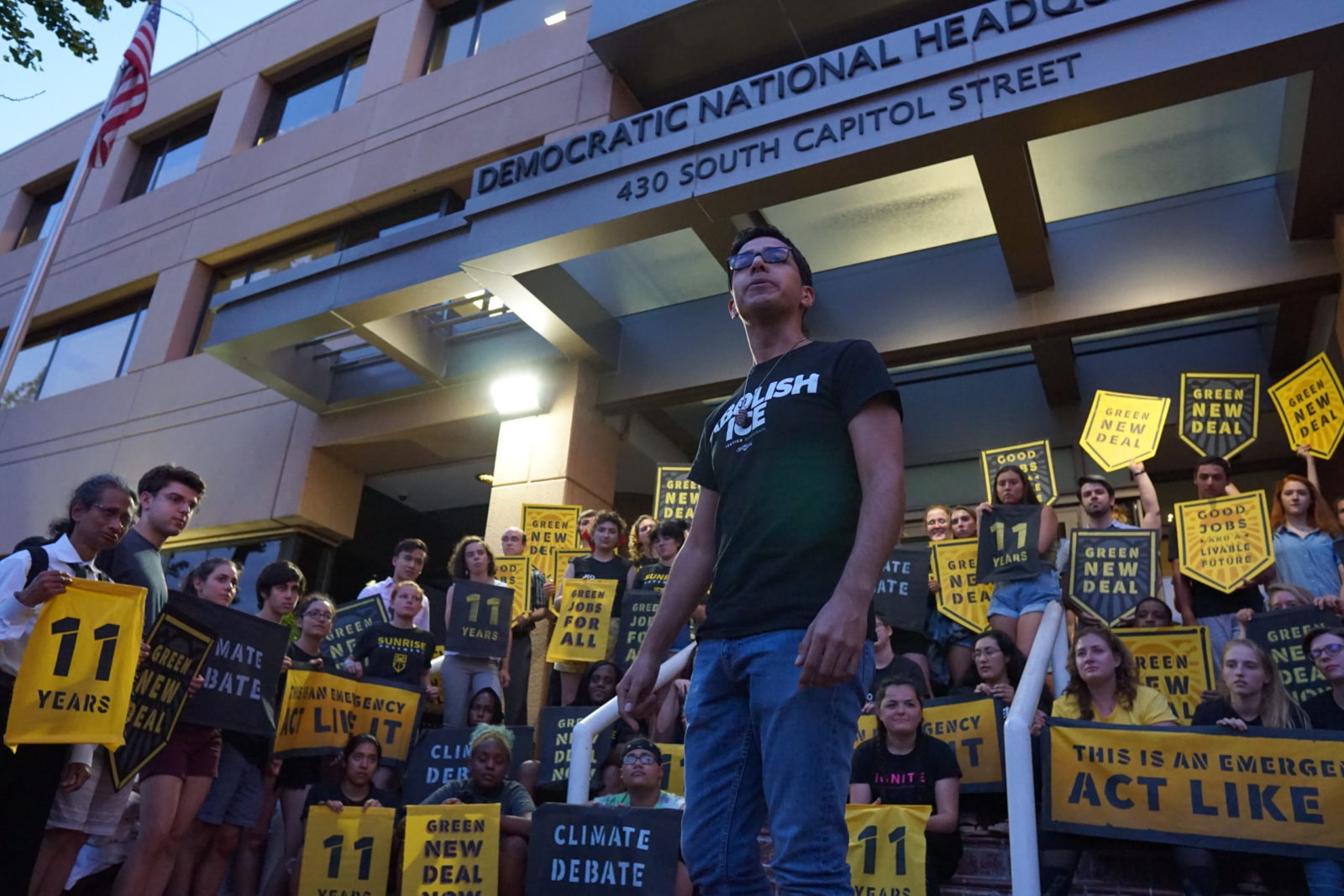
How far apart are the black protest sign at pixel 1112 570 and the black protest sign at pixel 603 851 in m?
3.73

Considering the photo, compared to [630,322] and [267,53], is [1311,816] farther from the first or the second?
[267,53]

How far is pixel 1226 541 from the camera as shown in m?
6.88

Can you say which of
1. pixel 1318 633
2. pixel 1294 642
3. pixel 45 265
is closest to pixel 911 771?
pixel 1318 633

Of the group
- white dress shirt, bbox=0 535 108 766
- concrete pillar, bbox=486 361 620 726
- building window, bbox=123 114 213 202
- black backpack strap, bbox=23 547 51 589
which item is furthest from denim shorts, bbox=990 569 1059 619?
building window, bbox=123 114 213 202

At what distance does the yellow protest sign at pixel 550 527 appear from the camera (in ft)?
31.1

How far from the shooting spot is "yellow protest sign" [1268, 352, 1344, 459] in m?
7.36

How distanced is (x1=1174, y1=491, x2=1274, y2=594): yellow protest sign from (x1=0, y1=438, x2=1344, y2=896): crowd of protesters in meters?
0.15

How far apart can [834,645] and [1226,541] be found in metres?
6.09

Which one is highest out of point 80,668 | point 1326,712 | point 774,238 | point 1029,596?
point 1029,596

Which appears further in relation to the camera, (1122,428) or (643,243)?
(643,243)

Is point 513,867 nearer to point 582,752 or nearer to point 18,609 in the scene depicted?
point 582,752

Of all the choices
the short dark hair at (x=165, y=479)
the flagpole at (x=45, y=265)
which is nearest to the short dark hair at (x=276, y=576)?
the short dark hair at (x=165, y=479)

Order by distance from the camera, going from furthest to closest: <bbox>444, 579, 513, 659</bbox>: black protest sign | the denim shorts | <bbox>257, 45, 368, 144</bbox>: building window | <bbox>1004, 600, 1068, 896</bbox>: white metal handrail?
<bbox>257, 45, 368, 144</bbox>: building window, <bbox>444, 579, 513, 659</bbox>: black protest sign, the denim shorts, <bbox>1004, 600, 1068, 896</bbox>: white metal handrail

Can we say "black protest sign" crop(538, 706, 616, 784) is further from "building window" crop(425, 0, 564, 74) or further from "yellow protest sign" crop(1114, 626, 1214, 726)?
"building window" crop(425, 0, 564, 74)
